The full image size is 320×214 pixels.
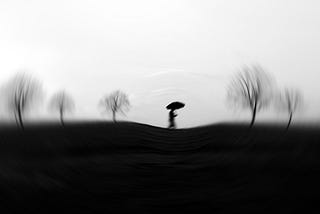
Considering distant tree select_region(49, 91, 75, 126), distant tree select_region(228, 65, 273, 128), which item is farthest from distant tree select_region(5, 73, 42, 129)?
distant tree select_region(228, 65, 273, 128)

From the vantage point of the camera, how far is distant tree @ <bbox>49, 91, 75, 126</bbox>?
336 mm

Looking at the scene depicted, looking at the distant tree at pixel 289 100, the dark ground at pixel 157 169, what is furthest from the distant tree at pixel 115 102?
the distant tree at pixel 289 100

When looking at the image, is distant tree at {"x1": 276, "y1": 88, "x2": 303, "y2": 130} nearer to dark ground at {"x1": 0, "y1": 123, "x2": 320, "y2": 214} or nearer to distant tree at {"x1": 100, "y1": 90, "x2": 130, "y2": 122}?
dark ground at {"x1": 0, "y1": 123, "x2": 320, "y2": 214}

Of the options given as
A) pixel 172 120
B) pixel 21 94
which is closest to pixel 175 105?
pixel 172 120

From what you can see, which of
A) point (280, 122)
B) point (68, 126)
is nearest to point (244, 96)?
point (280, 122)

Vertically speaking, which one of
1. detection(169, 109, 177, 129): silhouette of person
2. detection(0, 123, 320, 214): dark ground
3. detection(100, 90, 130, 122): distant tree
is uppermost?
detection(100, 90, 130, 122): distant tree

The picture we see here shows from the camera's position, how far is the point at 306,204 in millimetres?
315

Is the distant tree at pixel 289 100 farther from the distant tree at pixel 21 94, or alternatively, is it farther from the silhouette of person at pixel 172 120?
the distant tree at pixel 21 94

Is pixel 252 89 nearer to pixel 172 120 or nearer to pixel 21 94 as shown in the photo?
pixel 172 120

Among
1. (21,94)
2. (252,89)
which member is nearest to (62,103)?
(21,94)

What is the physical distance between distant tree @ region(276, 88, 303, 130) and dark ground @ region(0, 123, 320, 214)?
0.05ft

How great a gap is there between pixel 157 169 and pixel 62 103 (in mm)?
96

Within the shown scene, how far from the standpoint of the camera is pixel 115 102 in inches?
13.6

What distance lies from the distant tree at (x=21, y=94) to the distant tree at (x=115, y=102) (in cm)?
5
